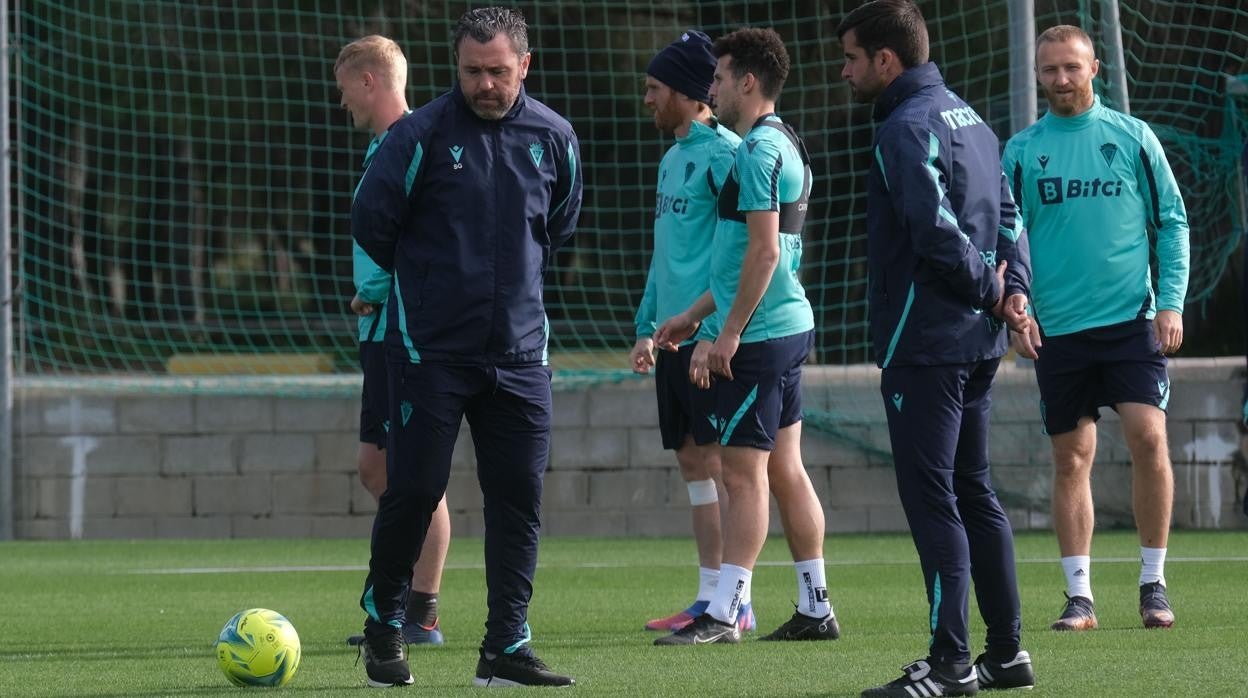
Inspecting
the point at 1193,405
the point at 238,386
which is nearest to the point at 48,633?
the point at 238,386

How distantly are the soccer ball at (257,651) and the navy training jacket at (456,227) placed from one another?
86 cm

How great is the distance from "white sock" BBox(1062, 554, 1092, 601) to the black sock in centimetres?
225

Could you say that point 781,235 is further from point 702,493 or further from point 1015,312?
point 1015,312

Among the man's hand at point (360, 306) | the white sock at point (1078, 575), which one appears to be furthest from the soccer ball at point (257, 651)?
the white sock at point (1078, 575)

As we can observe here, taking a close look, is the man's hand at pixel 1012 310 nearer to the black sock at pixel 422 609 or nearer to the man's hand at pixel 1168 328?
the man's hand at pixel 1168 328

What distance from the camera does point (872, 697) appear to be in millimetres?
4859

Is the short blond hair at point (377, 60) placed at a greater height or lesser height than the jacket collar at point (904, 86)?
greater

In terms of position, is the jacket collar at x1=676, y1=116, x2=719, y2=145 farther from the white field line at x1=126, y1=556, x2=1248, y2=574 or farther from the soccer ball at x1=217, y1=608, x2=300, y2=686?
the white field line at x1=126, y1=556, x2=1248, y2=574

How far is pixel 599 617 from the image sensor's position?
7566 mm

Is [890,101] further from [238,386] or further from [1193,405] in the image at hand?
[238,386]

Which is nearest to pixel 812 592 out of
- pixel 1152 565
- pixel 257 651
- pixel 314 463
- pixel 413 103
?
pixel 1152 565

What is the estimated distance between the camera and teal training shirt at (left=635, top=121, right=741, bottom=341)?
690 centimetres

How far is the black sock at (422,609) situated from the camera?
267 inches

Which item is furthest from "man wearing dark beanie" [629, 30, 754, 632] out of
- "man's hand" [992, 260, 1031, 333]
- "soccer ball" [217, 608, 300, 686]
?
"man's hand" [992, 260, 1031, 333]
